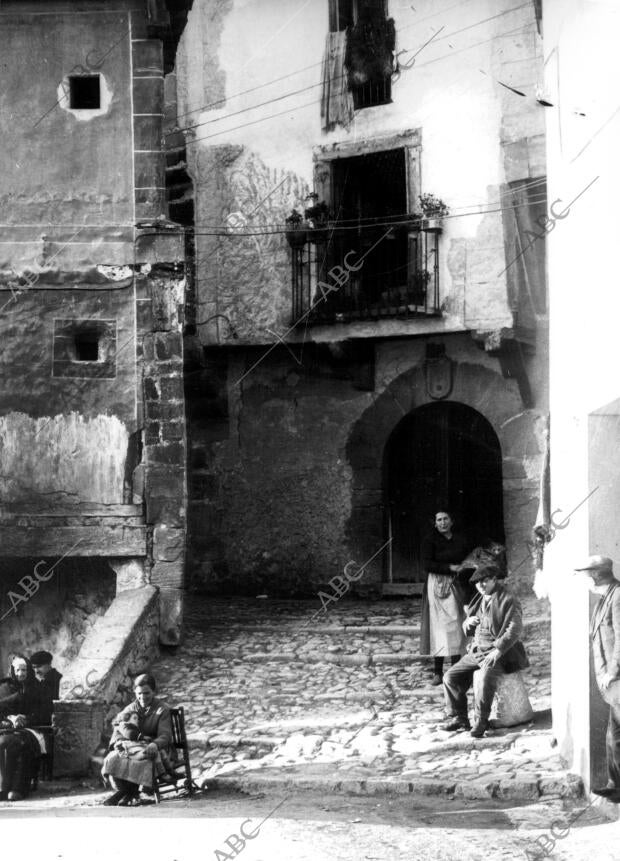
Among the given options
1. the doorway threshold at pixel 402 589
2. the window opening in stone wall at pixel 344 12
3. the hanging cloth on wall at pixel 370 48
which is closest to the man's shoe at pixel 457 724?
the doorway threshold at pixel 402 589

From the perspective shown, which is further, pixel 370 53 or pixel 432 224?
pixel 370 53

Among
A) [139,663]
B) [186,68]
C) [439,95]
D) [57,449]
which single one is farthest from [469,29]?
[139,663]

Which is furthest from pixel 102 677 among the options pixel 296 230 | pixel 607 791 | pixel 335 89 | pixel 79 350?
pixel 335 89

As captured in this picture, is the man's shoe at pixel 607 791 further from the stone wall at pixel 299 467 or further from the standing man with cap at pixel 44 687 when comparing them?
the stone wall at pixel 299 467

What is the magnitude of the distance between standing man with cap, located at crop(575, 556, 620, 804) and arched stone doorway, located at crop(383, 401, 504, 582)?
779 cm

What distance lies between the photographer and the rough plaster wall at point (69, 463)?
44.0ft

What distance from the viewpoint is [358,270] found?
1647 centimetres

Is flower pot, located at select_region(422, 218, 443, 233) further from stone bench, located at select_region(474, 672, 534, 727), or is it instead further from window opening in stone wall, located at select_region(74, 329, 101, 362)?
stone bench, located at select_region(474, 672, 534, 727)

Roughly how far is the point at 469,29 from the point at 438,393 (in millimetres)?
4170

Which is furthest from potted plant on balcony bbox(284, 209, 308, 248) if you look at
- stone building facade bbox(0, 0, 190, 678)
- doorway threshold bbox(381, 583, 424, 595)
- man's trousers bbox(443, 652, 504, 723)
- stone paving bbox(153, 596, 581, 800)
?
man's trousers bbox(443, 652, 504, 723)

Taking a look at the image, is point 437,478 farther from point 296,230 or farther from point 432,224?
point 296,230

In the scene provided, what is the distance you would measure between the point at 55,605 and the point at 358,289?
543cm

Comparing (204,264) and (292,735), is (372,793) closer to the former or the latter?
(292,735)

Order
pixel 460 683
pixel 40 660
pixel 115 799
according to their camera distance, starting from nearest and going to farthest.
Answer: pixel 115 799 → pixel 460 683 → pixel 40 660
